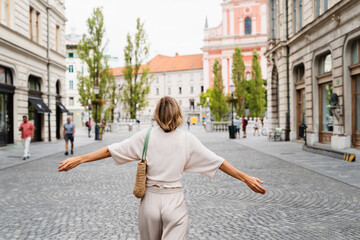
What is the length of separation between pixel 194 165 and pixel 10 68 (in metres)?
19.6

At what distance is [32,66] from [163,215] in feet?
72.2

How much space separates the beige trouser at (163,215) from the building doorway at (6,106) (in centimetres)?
1828

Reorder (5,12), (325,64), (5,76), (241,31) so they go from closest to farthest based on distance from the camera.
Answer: (325,64), (5,12), (5,76), (241,31)

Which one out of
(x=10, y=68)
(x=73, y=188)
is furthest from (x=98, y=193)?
(x=10, y=68)

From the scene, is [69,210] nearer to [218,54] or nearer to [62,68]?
[62,68]

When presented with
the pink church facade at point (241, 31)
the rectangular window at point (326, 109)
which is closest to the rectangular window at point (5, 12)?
→ the rectangular window at point (326, 109)

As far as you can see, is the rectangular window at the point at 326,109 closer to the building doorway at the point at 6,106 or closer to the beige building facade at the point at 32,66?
the beige building facade at the point at 32,66

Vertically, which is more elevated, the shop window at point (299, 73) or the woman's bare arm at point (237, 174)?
the shop window at point (299, 73)

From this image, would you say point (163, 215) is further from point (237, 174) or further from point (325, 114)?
point (325, 114)

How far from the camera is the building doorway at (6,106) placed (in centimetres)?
1906

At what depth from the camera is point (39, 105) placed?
880 inches

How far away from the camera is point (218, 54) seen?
247ft

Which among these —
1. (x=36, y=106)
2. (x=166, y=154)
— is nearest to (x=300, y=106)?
(x=36, y=106)

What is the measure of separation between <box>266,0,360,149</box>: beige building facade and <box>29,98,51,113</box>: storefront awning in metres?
14.2
